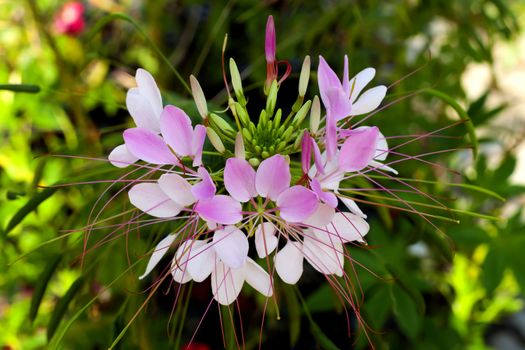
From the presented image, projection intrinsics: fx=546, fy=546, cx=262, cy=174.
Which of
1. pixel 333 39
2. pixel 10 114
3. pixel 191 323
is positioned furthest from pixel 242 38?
pixel 191 323

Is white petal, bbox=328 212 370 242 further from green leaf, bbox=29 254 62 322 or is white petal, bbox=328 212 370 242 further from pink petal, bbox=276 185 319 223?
green leaf, bbox=29 254 62 322

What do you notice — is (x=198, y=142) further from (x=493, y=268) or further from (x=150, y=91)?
(x=493, y=268)

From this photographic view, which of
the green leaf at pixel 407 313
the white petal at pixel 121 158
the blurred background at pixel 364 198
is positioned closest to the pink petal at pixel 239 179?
the white petal at pixel 121 158

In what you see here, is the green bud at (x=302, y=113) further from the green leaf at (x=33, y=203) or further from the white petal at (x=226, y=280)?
the green leaf at (x=33, y=203)

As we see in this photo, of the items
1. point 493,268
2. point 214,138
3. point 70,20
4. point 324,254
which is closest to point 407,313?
point 493,268

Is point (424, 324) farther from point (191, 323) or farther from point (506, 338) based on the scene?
point (506, 338)

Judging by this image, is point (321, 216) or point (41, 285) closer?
point (321, 216)

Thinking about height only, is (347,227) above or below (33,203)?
below
